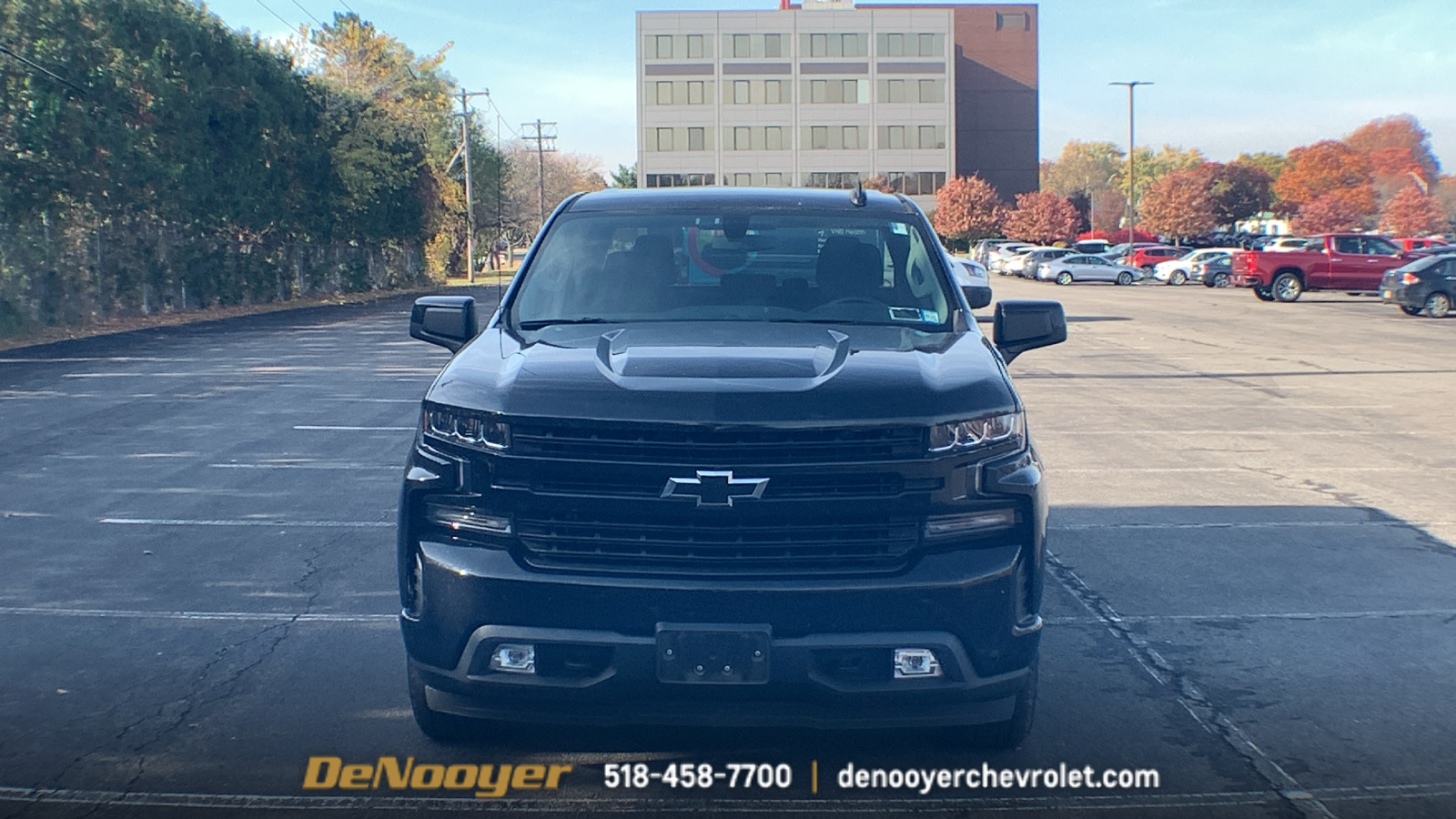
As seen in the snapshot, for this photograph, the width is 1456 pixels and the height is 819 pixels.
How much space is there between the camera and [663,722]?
151 inches

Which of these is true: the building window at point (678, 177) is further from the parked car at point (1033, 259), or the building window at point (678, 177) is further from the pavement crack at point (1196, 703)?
the pavement crack at point (1196, 703)

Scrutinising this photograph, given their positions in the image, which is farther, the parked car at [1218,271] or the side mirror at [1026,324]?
the parked car at [1218,271]

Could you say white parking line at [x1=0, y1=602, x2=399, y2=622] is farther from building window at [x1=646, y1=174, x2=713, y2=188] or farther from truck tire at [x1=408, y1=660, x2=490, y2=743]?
building window at [x1=646, y1=174, x2=713, y2=188]

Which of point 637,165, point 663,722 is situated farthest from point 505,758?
point 637,165

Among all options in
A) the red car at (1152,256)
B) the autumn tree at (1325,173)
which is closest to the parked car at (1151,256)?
the red car at (1152,256)

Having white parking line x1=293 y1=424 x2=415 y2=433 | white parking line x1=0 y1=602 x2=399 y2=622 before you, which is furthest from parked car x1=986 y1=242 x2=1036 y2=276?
white parking line x1=0 y1=602 x2=399 y2=622

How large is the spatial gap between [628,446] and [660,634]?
1.68 ft

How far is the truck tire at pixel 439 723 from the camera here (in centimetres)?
429

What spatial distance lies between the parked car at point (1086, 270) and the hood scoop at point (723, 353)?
52.9m

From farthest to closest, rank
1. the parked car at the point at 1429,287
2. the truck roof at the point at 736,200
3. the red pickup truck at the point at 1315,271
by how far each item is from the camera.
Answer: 1. the red pickup truck at the point at 1315,271
2. the parked car at the point at 1429,287
3. the truck roof at the point at 736,200

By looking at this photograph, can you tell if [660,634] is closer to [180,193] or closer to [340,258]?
[180,193]

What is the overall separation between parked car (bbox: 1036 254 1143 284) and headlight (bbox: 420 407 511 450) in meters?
53.7

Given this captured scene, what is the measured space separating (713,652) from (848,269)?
2.10 m

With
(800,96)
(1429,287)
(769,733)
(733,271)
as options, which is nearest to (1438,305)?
(1429,287)
